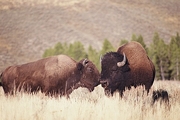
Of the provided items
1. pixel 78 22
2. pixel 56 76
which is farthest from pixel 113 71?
pixel 78 22

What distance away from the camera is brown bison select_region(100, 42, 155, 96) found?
366 inches

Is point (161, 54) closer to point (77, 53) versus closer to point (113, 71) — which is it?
point (77, 53)

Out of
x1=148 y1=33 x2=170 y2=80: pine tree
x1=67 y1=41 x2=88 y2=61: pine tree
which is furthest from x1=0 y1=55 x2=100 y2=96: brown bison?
x1=67 y1=41 x2=88 y2=61: pine tree

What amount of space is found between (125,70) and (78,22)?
80.2 meters

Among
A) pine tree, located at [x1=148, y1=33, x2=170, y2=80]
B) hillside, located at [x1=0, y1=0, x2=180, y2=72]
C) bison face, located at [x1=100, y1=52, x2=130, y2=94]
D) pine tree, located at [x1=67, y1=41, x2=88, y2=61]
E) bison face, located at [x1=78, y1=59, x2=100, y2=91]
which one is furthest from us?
hillside, located at [x1=0, y1=0, x2=180, y2=72]

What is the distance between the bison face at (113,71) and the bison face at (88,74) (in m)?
0.90

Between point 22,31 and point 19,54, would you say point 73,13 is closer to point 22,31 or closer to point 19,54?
point 22,31

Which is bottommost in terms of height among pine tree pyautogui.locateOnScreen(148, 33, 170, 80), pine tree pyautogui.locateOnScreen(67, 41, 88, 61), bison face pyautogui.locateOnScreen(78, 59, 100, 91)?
pine tree pyautogui.locateOnScreen(148, 33, 170, 80)

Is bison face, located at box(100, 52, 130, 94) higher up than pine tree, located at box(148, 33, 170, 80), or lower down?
higher up

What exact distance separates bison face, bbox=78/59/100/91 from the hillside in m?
49.1

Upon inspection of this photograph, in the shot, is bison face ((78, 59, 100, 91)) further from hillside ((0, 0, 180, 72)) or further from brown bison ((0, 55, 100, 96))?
hillside ((0, 0, 180, 72))

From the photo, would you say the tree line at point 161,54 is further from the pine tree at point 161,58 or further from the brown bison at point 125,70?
the brown bison at point 125,70

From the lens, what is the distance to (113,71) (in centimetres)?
944

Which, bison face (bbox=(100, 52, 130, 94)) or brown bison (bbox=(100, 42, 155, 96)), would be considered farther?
brown bison (bbox=(100, 42, 155, 96))
